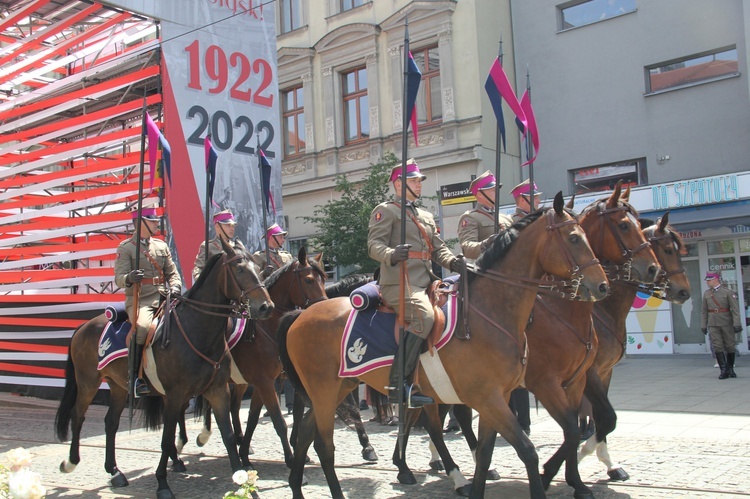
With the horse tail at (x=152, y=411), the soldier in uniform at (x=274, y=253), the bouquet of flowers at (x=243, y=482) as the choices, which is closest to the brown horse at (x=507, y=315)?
the bouquet of flowers at (x=243, y=482)

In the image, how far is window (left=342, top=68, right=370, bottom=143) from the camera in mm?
24391

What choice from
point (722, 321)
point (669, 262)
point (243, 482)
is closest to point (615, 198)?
point (669, 262)

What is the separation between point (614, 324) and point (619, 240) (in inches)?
35.8

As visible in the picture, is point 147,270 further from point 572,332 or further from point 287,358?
point 572,332

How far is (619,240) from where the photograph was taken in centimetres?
694

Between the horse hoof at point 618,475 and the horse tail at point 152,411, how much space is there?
501cm

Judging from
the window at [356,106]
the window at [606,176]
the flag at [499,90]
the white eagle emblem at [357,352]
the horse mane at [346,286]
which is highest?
the window at [356,106]

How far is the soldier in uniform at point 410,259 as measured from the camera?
5.81 meters

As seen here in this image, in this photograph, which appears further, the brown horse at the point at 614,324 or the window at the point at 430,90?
the window at the point at 430,90

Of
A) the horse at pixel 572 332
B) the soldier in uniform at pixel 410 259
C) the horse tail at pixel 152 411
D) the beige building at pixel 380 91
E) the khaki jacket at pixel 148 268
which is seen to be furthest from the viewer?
the beige building at pixel 380 91

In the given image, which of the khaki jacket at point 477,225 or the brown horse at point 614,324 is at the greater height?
the khaki jacket at point 477,225

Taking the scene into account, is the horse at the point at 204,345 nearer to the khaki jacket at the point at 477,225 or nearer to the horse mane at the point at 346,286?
the horse mane at the point at 346,286

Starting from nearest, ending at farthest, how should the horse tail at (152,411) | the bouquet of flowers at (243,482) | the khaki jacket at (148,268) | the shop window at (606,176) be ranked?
the bouquet of flowers at (243,482), the horse tail at (152,411), the khaki jacket at (148,268), the shop window at (606,176)

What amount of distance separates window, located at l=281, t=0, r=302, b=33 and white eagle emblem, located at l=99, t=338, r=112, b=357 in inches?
786
